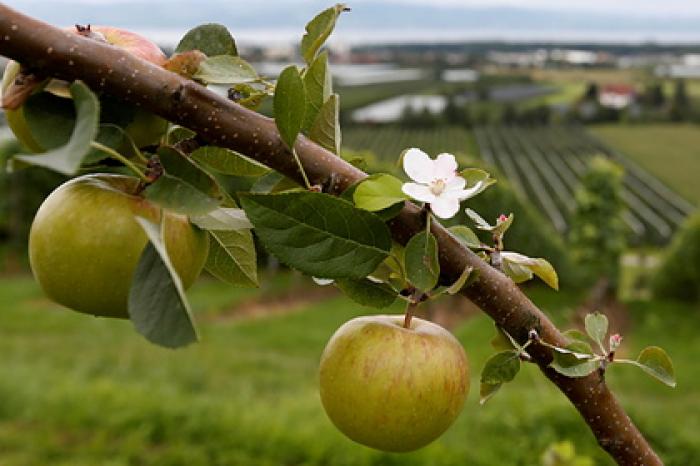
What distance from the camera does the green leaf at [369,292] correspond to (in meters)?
0.59

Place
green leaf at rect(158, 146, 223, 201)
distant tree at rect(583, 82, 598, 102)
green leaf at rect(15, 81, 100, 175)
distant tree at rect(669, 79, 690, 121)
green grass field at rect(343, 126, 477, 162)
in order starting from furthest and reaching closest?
distant tree at rect(583, 82, 598, 102) → distant tree at rect(669, 79, 690, 121) → green grass field at rect(343, 126, 477, 162) → green leaf at rect(158, 146, 223, 201) → green leaf at rect(15, 81, 100, 175)

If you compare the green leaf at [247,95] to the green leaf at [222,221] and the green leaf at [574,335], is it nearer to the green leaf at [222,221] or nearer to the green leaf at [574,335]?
the green leaf at [222,221]

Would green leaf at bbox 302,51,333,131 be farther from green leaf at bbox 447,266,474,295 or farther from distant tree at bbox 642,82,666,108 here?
distant tree at bbox 642,82,666,108

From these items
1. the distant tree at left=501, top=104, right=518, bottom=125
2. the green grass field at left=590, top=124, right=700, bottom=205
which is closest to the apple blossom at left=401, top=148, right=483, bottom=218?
the green grass field at left=590, top=124, right=700, bottom=205

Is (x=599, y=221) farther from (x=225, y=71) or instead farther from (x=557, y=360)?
(x=225, y=71)

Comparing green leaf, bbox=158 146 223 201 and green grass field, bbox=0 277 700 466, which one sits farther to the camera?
green grass field, bbox=0 277 700 466

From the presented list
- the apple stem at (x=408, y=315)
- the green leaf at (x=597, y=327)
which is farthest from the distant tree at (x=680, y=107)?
the apple stem at (x=408, y=315)

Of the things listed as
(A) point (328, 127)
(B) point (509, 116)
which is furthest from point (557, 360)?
(B) point (509, 116)

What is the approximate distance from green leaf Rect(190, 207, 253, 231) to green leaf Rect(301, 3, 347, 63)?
0.41 ft

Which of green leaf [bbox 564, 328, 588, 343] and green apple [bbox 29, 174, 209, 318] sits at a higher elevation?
green apple [bbox 29, 174, 209, 318]

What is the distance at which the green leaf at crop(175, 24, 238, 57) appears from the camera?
567mm

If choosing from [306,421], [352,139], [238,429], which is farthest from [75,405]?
[352,139]

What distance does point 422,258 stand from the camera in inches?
19.8

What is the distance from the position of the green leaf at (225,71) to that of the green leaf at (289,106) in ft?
0.11
